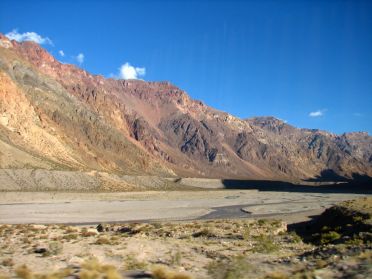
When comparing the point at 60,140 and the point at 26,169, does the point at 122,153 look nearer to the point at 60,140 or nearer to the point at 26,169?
the point at 60,140

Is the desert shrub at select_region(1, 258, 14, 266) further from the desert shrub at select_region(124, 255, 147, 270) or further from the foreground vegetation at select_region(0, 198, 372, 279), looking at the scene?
the desert shrub at select_region(124, 255, 147, 270)

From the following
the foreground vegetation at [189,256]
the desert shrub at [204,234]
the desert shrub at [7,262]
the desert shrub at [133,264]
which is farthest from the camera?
the desert shrub at [204,234]

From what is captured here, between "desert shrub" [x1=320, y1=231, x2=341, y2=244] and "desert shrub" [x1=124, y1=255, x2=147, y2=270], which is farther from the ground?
"desert shrub" [x1=320, y1=231, x2=341, y2=244]

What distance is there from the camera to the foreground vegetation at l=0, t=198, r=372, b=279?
1285cm

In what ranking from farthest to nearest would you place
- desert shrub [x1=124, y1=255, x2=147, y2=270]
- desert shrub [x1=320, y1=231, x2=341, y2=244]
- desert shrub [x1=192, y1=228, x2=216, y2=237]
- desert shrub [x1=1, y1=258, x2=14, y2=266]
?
desert shrub [x1=192, y1=228, x2=216, y2=237] < desert shrub [x1=320, y1=231, x2=341, y2=244] < desert shrub [x1=1, y1=258, x2=14, y2=266] < desert shrub [x1=124, y1=255, x2=147, y2=270]

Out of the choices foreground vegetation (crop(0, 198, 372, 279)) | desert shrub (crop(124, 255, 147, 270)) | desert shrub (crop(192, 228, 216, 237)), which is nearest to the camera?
foreground vegetation (crop(0, 198, 372, 279))

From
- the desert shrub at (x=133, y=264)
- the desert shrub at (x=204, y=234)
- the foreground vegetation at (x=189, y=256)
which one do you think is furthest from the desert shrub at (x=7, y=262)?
the desert shrub at (x=204, y=234)

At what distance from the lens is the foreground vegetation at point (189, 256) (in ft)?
42.2

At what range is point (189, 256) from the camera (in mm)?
18016

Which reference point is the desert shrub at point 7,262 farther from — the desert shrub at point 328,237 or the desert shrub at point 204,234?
the desert shrub at point 328,237

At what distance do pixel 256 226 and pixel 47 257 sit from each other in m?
19.0

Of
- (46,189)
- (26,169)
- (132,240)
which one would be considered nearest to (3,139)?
(26,169)

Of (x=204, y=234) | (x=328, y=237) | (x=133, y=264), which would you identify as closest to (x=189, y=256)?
(x=133, y=264)

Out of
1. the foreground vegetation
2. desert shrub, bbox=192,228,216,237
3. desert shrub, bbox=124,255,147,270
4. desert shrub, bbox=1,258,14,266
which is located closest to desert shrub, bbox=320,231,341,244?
the foreground vegetation
